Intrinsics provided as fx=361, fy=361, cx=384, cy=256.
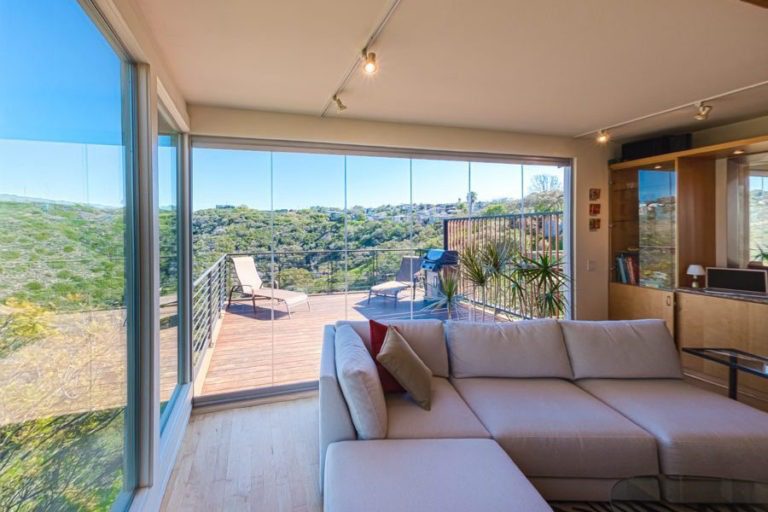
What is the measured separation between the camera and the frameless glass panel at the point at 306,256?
337 centimetres

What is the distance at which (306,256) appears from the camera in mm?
Result: 3500

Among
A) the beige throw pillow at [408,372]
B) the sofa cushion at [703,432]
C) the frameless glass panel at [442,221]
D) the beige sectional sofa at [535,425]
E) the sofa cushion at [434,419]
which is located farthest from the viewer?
the frameless glass panel at [442,221]

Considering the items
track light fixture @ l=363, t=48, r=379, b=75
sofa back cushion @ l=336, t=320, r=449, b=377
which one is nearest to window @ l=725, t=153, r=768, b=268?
sofa back cushion @ l=336, t=320, r=449, b=377

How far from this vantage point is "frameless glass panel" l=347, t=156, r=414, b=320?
3.62 meters

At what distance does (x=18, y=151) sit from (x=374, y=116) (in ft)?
9.05

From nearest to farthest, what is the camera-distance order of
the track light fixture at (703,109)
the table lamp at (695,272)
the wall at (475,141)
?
the track light fixture at (703,109)
the wall at (475,141)
the table lamp at (695,272)

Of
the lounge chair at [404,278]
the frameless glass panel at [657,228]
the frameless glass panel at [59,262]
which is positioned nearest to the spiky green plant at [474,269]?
the lounge chair at [404,278]

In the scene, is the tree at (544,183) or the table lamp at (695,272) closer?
the table lamp at (695,272)

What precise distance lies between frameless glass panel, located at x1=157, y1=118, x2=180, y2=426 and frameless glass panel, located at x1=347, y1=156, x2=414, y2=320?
1.49 m

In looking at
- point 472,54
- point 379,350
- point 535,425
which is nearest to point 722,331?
point 535,425

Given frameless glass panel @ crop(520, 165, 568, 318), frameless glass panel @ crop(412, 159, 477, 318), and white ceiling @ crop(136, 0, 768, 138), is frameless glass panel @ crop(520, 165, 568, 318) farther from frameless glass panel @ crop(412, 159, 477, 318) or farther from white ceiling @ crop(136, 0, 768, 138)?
white ceiling @ crop(136, 0, 768, 138)

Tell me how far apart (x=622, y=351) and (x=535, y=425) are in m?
1.13

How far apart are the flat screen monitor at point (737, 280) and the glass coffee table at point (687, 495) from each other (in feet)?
7.77

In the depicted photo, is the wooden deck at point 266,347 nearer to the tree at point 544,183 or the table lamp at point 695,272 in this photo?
the tree at point 544,183
